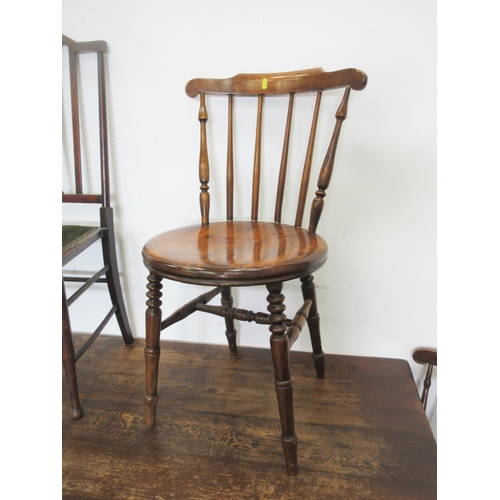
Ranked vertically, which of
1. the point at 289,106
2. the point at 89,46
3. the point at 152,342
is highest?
the point at 89,46

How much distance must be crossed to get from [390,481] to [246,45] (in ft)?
3.85

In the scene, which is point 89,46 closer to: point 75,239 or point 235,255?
point 75,239

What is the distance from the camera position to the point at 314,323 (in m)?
1.07

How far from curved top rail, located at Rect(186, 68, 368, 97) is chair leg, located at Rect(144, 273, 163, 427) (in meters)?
0.54

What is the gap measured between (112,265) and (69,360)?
35 centimetres

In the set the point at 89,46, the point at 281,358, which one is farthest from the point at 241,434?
the point at 89,46

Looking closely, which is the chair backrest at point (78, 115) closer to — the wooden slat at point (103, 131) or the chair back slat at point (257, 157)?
the wooden slat at point (103, 131)

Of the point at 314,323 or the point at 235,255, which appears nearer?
the point at 235,255

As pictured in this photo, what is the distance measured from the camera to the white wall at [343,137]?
→ 1054 mm

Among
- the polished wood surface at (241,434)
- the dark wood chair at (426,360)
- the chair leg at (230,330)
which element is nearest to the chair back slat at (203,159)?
the chair leg at (230,330)
